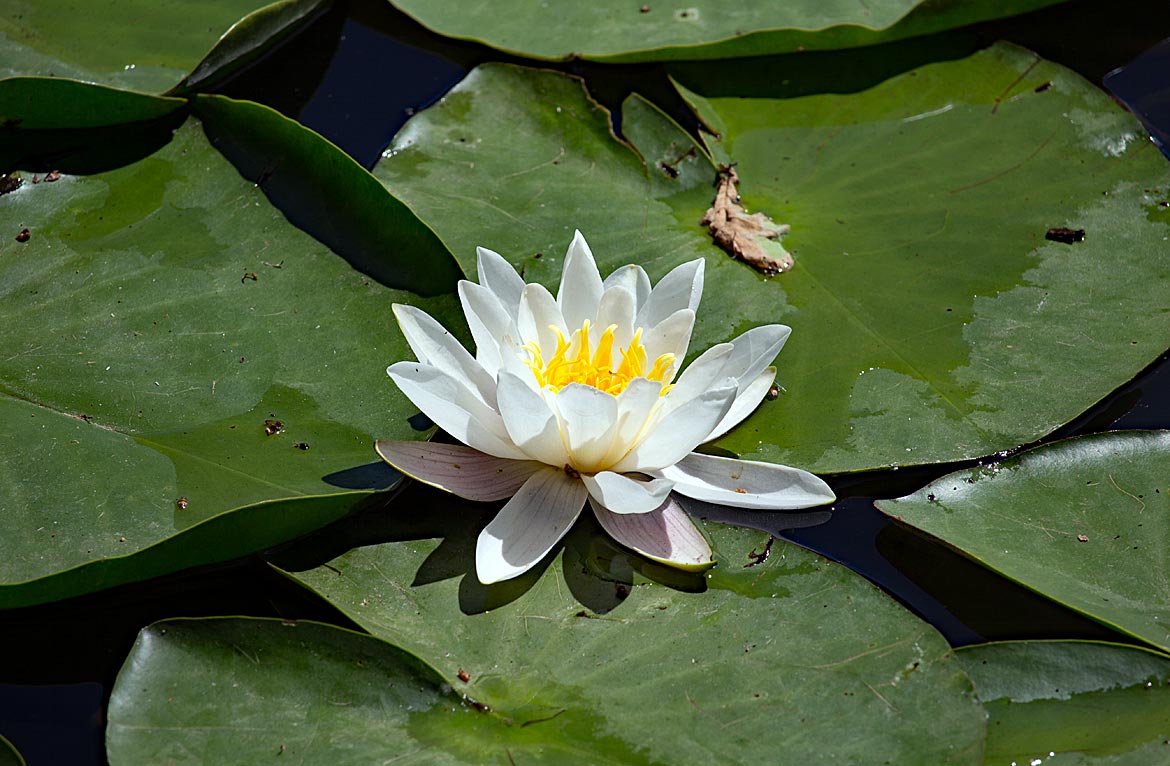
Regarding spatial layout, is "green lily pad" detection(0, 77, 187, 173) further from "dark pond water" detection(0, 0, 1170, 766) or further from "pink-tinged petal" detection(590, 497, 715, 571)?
"pink-tinged petal" detection(590, 497, 715, 571)

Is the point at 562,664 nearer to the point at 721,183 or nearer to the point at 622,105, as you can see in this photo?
the point at 721,183

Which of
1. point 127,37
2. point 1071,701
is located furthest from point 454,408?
point 127,37

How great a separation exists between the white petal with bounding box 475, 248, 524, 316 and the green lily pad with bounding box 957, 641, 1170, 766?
1.27 metres

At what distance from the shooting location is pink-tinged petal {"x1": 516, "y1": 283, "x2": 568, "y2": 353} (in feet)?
7.31

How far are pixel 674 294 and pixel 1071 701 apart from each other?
47.7 inches

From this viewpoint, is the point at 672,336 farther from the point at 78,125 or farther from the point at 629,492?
the point at 78,125

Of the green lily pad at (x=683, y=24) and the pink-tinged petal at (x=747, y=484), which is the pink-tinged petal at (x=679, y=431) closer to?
the pink-tinged petal at (x=747, y=484)

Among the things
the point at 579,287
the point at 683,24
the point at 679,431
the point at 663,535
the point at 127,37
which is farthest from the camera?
the point at 683,24

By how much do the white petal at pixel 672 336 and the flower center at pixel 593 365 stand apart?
1.4 inches

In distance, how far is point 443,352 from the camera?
2221mm

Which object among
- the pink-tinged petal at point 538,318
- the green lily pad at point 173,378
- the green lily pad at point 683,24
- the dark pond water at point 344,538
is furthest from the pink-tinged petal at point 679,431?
the green lily pad at point 683,24

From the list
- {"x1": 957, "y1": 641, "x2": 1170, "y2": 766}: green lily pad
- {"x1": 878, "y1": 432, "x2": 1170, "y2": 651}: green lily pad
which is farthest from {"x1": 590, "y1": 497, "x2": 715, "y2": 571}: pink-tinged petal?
{"x1": 957, "y1": 641, "x2": 1170, "y2": 766}: green lily pad

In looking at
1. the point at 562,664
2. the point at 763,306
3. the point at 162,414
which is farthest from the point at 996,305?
the point at 162,414

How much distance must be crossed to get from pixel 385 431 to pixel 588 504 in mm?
509
